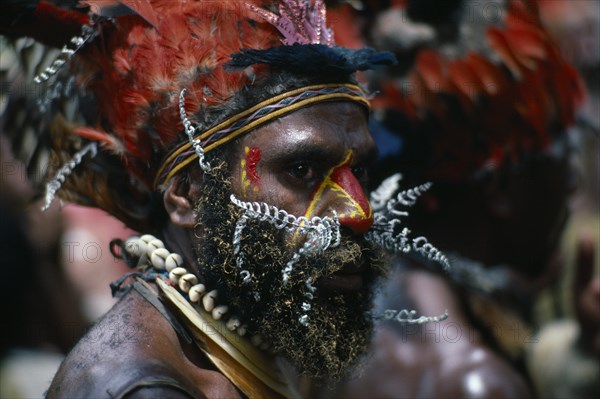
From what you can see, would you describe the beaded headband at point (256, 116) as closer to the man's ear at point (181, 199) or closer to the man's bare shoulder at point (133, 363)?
the man's ear at point (181, 199)

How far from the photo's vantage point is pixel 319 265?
3.11 meters

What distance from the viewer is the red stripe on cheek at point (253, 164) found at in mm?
3166

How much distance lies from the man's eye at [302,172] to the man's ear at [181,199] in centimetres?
37

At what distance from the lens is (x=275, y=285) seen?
3168 millimetres

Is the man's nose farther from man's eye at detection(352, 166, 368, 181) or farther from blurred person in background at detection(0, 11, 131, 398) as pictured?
blurred person in background at detection(0, 11, 131, 398)

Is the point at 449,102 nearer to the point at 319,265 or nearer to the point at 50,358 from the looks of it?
the point at 319,265

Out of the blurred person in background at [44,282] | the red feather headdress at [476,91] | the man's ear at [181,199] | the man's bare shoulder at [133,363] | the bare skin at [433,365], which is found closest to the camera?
the man's bare shoulder at [133,363]

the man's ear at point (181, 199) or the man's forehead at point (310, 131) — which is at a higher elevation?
the man's forehead at point (310, 131)

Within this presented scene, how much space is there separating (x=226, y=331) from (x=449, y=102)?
7.80 ft

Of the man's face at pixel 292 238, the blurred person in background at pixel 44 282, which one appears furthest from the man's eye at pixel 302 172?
the blurred person in background at pixel 44 282

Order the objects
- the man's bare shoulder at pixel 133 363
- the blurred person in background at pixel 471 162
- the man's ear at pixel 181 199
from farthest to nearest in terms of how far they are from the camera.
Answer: the blurred person in background at pixel 471 162 → the man's ear at pixel 181 199 → the man's bare shoulder at pixel 133 363

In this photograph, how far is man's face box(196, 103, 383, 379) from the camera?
314 centimetres

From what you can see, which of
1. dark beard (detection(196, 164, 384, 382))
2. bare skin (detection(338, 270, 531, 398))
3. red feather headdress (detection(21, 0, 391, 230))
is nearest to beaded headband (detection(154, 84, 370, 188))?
red feather headdress (detection(21, 0, 391, 230))

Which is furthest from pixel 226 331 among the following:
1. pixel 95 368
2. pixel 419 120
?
pixel 419 120
